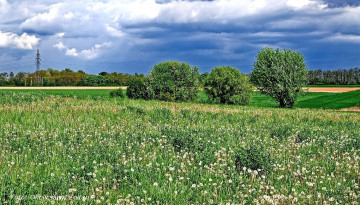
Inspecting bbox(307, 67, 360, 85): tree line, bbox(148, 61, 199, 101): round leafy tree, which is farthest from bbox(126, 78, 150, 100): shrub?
bbox(307, 67, 360, 85): tree line

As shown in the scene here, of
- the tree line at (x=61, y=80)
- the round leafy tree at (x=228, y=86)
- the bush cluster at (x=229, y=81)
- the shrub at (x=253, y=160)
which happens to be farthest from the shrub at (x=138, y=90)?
the tree line at (x=61, y=80)

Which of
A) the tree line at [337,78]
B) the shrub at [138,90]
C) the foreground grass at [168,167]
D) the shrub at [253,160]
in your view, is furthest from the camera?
the tree line at [337,78]

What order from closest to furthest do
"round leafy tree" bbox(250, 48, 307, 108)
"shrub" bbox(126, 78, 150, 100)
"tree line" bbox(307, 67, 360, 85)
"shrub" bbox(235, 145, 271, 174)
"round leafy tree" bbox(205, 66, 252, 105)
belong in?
"shrub" bbox(235, 145, 271, 174) < "shrub" bbox(126, 78, 150, 100) < "round leafy tree" bbox(205, 66, 252, 105) < "round leafy tree" bbox(250, 48, 307, 108) < "tree line" bbox(307, 67, 360, 85)

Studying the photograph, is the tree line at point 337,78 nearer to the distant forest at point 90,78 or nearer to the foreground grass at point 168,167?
the distant forest at point 90,78

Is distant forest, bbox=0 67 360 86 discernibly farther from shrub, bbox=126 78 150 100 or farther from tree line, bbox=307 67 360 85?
shrub, bbox=126 78 150 100

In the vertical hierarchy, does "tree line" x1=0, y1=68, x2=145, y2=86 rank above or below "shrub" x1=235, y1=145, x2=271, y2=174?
above

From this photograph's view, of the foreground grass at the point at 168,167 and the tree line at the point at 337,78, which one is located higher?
the tree line at the point at 337,78

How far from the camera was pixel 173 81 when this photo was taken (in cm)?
3194

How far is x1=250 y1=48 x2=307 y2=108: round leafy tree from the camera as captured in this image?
39281 mm

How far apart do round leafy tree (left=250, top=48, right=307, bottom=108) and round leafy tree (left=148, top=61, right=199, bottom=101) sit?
11.1m

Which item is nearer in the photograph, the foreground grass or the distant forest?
the foreground grass

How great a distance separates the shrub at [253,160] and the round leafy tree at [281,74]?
33430 millimetres

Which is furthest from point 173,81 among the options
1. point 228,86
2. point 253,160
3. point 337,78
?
point 337,78

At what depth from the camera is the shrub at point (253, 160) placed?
6.79 metres
